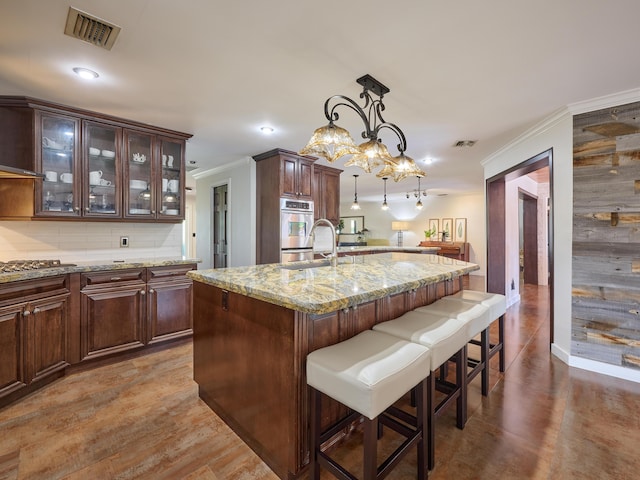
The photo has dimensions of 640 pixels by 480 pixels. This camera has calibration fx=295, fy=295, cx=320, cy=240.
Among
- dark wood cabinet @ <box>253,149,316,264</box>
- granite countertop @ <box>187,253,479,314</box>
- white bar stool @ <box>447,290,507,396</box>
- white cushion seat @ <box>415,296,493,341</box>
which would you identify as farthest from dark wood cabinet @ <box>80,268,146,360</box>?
white bar stool @ <box>447,290,507,396</box>

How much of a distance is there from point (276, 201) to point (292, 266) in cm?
185

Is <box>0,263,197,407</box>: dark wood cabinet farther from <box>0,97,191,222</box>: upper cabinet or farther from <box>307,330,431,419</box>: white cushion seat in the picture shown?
<box>307,330,431,419</box>: white cushion seat

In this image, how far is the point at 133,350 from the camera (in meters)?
2.85

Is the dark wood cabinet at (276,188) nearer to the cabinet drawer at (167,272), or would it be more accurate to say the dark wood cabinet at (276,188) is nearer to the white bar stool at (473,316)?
the cabinet drawer at (167,272)

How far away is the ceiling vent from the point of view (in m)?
1.62

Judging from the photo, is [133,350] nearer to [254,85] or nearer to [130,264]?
[130,264]

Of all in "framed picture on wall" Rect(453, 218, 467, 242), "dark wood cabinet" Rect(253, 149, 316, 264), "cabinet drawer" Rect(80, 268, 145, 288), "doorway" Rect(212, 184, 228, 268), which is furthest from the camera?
"framed picture on wall" Rect(453, 218, 467, 242)

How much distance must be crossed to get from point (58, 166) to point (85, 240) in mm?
803

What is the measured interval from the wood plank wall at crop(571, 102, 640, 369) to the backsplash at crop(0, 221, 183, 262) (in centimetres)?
436

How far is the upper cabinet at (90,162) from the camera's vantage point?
2602 mm

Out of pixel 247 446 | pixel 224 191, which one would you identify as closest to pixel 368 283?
pixel 247 446

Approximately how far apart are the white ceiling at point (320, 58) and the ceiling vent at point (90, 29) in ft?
0.14

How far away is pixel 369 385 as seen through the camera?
1.13 m

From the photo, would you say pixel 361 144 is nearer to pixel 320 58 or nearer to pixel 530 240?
pixel 320 58
